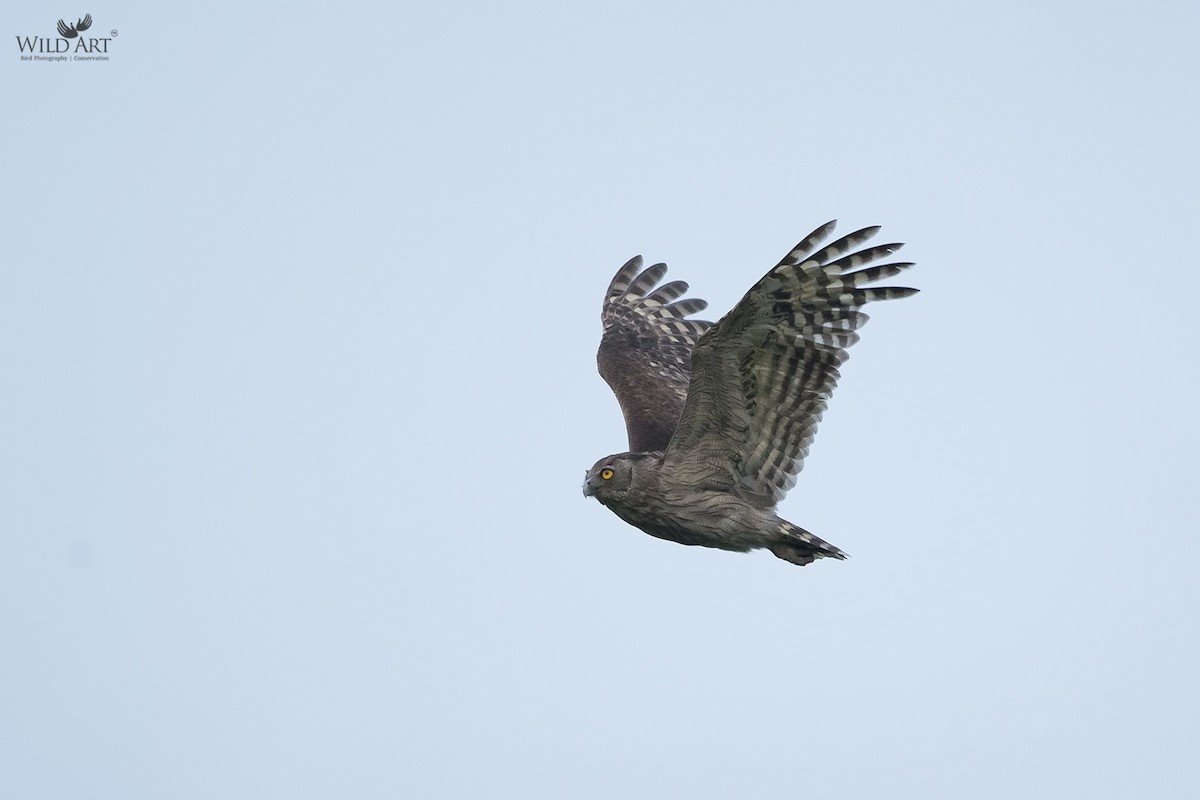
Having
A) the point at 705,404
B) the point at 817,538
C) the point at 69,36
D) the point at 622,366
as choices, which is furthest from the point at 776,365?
the point at 69,36

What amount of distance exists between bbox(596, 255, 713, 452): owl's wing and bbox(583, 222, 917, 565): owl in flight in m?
0.76

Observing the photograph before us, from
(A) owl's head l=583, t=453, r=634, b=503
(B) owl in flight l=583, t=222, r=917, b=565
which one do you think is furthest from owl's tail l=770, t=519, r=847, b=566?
(A) owl's head l=583, t=453, r=634, b=503

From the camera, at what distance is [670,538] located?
14688 millimetres

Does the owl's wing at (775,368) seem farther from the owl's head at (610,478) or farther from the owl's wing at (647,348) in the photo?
the owl's wing at (647,348)

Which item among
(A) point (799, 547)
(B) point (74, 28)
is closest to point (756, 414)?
(A) point (799, 547)

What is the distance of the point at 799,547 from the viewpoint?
47.2 ft

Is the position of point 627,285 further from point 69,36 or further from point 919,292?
point 69,36

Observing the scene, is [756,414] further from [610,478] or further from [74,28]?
[74,28]

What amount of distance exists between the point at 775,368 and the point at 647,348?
459 centimetres

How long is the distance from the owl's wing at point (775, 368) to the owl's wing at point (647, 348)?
1.53 m

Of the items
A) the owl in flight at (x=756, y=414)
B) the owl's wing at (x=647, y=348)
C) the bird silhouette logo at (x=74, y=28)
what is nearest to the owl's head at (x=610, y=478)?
the owl in flight at (x=756, y=414)

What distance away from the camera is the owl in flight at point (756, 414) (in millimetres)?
13320

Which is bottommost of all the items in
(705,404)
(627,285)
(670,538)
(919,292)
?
(670,538)

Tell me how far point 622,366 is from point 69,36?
1472 centimetres
